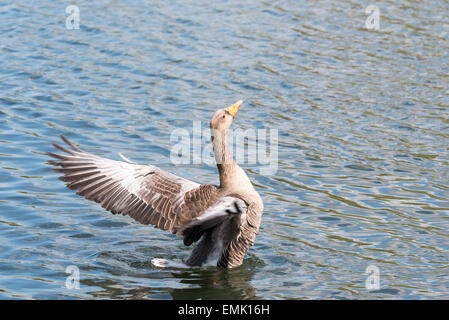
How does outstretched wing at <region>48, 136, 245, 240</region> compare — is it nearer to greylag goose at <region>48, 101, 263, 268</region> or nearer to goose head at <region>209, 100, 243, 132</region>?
greylag goose at <region>48, 101, 263, 268</region>

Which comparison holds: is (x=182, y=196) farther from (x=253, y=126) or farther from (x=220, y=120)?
(x=253, y=126)

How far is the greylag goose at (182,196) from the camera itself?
8164mm

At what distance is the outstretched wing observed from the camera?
8180mm

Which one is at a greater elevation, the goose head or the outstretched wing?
the goose head

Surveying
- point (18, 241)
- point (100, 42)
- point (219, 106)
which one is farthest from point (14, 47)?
point (18, 241)

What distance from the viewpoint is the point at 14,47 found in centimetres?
1638

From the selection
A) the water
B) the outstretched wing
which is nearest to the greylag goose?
the outstretched wing

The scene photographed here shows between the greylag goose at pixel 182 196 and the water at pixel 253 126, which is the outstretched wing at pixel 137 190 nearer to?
the greylag goose at pixel 182 196

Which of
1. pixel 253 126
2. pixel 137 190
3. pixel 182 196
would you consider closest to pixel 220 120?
pixel 182 196

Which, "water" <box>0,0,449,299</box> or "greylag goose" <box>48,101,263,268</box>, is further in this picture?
"water" <box>0,0,449,299</box>

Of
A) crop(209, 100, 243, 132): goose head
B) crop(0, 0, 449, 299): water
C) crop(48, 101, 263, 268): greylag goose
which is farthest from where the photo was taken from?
crop(209, 100, 243, 132): goose head

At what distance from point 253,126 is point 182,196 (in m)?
4.86

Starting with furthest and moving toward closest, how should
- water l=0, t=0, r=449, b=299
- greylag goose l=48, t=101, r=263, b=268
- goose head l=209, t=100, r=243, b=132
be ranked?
goose head l=209, t=100, r=243, b=132 < water l=0, t=0, r=449, b=299 < greylag goose l=48, t=101, r=263, b=268

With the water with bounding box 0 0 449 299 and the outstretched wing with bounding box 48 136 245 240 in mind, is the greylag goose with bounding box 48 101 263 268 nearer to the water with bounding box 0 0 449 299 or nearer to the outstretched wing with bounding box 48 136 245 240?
the outstretched wing with bounding box 48 136 245 240
